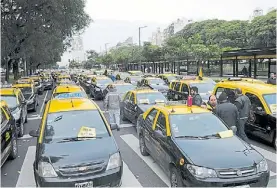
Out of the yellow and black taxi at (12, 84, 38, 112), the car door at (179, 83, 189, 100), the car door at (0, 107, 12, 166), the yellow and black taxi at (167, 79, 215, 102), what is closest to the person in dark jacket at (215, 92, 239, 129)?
the car door at (0, 107, 12, 166)

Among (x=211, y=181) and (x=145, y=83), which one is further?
(x=145, y=83)

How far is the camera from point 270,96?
9.50 metres

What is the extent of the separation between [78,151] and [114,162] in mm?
677

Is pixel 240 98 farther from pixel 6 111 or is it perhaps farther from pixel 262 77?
pixel 262 77

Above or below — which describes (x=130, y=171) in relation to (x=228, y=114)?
below

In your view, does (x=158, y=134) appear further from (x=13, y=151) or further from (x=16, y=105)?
(x=16, y=105)

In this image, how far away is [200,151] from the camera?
589 centimetres

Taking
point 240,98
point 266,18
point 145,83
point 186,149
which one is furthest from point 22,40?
point 266,18

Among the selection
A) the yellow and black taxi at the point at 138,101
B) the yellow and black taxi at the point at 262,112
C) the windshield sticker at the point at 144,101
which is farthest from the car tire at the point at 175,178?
the windshield sticker at the point at 144,101

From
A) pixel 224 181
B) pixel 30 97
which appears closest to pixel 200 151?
pixel 224 181

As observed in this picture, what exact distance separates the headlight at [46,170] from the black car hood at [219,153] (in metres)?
2.27

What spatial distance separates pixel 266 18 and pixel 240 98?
182 feet

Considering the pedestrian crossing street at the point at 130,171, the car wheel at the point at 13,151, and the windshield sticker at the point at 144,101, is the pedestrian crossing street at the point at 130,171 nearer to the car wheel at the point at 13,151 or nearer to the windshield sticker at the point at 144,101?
the car wheel at the point at 13,151

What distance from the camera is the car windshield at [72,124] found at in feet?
21.7
